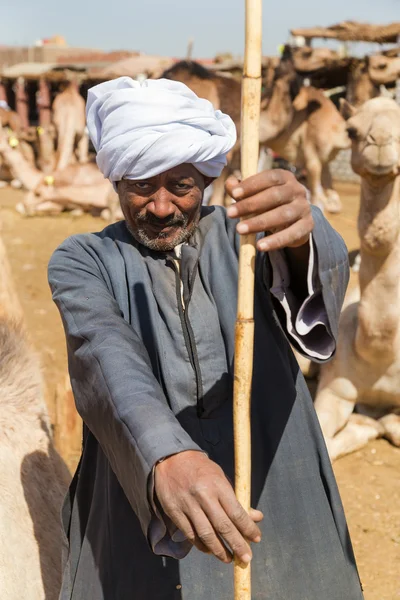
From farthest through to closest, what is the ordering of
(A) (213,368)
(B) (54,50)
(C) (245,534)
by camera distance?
(B) (54,50), (A) (213,368), (C) (245,534)

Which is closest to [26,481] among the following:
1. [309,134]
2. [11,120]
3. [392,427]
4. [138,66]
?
[392,427]

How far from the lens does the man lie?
1851mm

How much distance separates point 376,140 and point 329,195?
8839mm

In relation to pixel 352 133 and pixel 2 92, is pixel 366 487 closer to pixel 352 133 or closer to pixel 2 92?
pixel 352 133

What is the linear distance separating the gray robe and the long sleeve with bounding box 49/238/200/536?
1cm

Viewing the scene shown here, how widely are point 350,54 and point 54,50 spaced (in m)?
14.8

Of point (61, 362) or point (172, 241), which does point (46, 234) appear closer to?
point (61, 362)

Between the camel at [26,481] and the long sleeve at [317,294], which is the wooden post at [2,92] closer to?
the camel at [26,481]

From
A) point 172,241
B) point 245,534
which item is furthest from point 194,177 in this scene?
point 245,534

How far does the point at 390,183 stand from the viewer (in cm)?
417

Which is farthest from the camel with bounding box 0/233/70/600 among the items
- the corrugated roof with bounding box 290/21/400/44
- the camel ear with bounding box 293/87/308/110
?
the corrugated roof with bounding box 290/21/400/44

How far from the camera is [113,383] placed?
5.25 feet

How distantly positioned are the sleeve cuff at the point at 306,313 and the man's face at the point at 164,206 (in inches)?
12.1

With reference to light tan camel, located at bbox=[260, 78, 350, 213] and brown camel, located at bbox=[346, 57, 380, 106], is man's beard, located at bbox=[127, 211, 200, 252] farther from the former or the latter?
brown camel, located at bbox=[346, 57, 380, 106]
